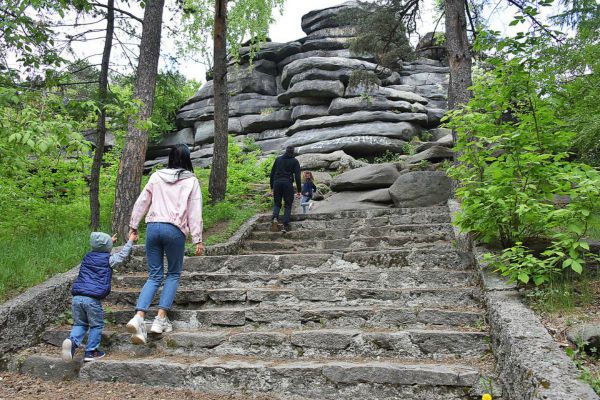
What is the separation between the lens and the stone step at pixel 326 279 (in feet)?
16.1

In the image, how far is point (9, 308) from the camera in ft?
14.3

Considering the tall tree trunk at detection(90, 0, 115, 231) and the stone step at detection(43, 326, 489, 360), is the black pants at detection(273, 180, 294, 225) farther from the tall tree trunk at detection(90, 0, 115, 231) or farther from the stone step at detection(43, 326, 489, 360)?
the stone step at detection(43, 326, 489, 360)

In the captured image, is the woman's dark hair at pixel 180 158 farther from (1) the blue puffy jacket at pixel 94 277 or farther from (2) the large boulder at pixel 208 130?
(2) the large boulder at pixel 208 130

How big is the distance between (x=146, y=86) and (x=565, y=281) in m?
7.72

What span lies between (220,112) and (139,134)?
3.10 meters

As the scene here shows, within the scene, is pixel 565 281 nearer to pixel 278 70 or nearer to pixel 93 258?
pixel 93 258

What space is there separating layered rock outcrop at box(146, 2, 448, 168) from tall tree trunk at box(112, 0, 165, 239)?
1121cm

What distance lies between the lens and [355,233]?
25.4ft

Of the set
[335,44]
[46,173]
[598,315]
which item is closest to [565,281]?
[598,315]

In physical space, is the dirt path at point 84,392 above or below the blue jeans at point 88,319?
below

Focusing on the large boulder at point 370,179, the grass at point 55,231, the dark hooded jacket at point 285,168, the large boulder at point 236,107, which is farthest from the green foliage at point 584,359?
the large boulder at point 236,107

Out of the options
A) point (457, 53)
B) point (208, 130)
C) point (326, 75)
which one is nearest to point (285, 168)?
point (457, 53)

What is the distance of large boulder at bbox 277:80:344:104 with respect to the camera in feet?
71.6

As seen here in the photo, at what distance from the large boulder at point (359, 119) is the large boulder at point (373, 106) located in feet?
1.32
